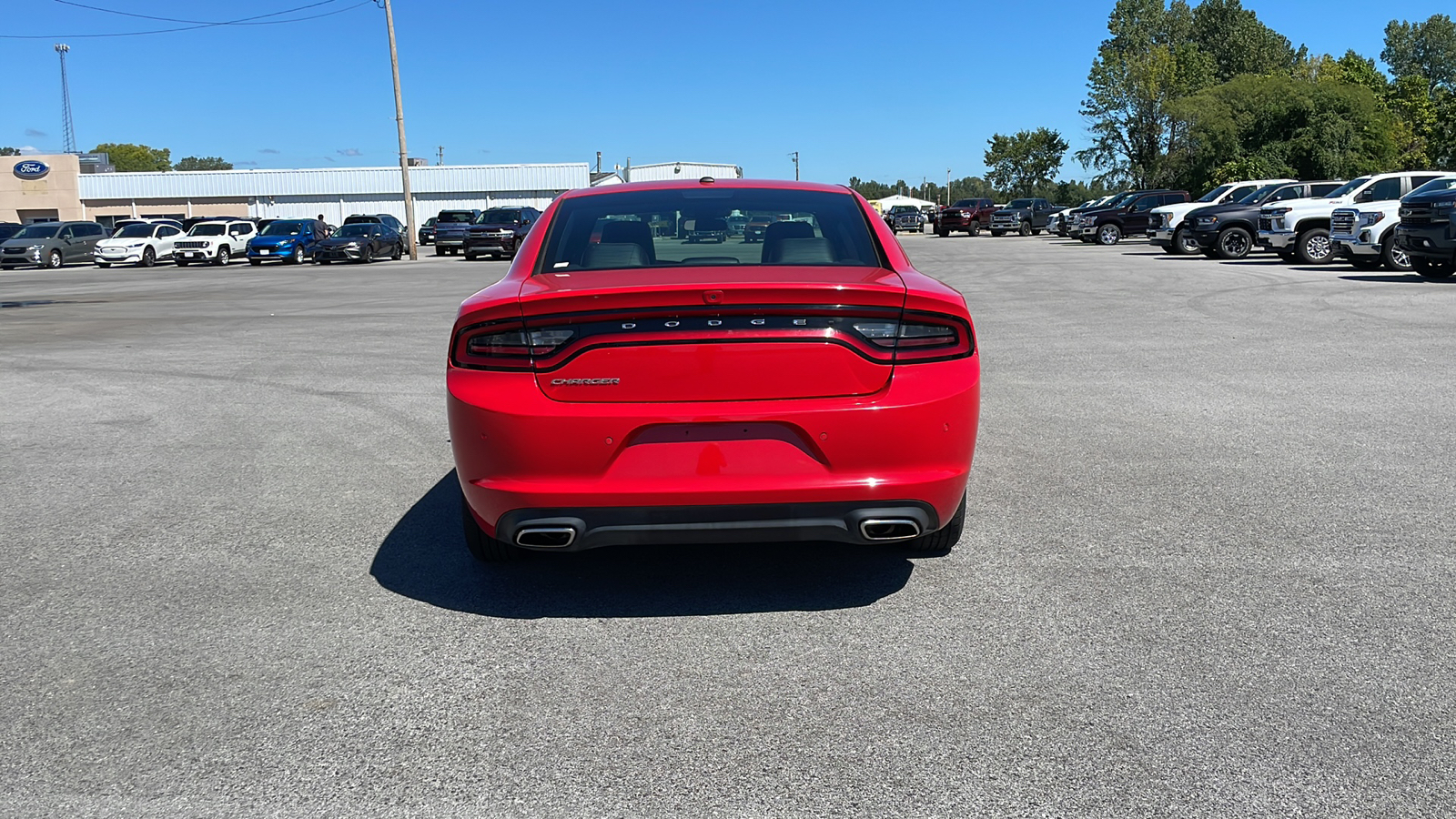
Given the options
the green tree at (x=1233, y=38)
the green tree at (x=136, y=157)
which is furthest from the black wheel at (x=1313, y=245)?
the green tree at (x=136, y=157)

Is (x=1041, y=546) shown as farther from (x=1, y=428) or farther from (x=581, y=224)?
(x=1, y=428)

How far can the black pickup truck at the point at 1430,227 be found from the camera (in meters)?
17.6

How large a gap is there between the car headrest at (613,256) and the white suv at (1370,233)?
18.7 m

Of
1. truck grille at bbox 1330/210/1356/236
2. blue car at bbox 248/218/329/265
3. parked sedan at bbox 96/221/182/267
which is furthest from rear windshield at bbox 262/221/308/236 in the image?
truck grille at bbox 1330/210/1356/236

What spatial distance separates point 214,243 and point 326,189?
43.9 m

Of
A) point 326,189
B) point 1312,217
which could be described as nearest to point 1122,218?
point 1312,217

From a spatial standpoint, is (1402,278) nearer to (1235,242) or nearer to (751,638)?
(1235,242)

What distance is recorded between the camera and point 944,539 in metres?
4.59

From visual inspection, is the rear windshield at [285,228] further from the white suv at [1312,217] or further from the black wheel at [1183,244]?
the white suv at [1312,217]

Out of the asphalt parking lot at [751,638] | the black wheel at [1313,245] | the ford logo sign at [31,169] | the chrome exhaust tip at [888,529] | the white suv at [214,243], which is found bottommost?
the asphalt parking lot at [751,638]

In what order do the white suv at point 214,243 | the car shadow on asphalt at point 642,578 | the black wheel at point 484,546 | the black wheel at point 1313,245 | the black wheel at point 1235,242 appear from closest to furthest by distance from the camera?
the car shadow on asphalt at point 642,578 < the black wheel at point 484,546 < the black wheel at point 1313,245 < the black wheel at point 1235,242 < the white suv at point 214,243

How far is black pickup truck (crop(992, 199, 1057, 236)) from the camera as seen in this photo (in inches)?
2060

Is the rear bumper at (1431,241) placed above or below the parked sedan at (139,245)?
below

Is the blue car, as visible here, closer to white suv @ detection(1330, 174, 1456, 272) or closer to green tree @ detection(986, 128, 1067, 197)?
white suv @ detection(1330, 174, 1456, 272)
